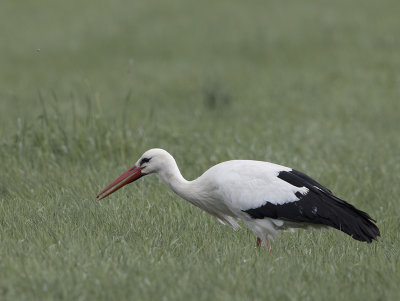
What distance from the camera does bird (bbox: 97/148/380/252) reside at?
200 inches

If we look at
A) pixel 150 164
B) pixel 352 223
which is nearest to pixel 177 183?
pixel 150 164

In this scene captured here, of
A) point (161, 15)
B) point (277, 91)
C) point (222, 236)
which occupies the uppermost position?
point (161, 15)

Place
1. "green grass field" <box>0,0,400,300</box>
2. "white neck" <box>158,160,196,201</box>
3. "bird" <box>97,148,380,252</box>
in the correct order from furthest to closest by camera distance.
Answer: "white neck" <box>158,160,196,201</box> → "bird" <box>97,148,380,252</box> → "green grass field" <box>0,0,400,300</box>

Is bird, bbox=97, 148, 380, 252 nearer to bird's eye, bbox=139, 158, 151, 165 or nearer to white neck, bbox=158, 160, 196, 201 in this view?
white neck, bbox=158, 160, 196, 201

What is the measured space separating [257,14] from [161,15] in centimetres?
269

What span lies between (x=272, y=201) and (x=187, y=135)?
3768 millimetres

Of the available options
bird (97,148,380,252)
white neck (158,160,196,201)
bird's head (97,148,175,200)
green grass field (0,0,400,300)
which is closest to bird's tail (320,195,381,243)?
bird (97,148,380,252)

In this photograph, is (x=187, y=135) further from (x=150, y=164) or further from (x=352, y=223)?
(x=352, y=223)

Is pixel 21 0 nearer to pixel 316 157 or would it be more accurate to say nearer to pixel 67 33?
pixel 67 33

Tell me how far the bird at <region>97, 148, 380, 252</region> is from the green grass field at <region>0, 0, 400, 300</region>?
19cm

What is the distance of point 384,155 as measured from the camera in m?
8.76

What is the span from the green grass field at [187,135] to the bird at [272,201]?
190 mm

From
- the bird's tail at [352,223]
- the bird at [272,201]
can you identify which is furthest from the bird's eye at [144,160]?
the bird's tail at [352,223]

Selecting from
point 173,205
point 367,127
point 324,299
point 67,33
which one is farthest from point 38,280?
point 67,33
